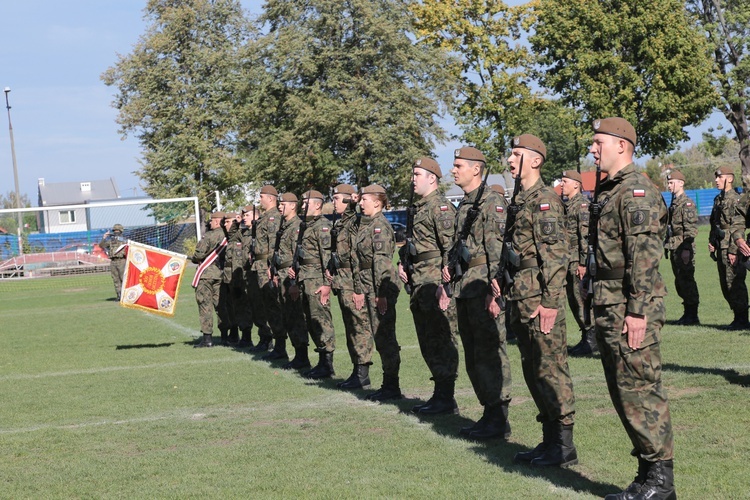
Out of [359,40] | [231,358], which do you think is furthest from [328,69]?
[231,358]

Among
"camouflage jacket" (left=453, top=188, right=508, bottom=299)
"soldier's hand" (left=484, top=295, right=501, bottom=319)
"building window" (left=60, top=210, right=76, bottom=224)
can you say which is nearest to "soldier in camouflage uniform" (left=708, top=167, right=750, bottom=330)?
"camouflage jacket" (left=453, top=188, right=508, bottom=299)

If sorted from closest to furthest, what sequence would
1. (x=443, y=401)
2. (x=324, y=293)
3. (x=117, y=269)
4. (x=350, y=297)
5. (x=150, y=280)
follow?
(x=443, y=401)
(x=350, y=297)
(x=324, y=293)
(x=150, y=280)
(x=117, y=269)

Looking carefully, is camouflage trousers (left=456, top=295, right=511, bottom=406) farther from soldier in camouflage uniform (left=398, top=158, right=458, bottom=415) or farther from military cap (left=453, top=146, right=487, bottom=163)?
military cap (left=453, top=146, right=487, bottom=163)

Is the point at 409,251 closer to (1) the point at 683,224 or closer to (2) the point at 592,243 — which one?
(2) the point at 592,243

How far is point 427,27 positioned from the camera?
55.0m

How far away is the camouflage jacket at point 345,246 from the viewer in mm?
11055

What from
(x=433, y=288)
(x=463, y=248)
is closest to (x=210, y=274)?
(x=433, y=288)

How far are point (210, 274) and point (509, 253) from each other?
10138mm

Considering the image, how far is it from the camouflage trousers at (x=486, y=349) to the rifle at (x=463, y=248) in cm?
23

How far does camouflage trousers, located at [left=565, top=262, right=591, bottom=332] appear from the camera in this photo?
12125 millimetres

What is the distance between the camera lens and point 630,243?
18.7ft

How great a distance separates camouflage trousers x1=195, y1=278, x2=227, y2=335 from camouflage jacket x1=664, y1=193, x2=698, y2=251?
727cm

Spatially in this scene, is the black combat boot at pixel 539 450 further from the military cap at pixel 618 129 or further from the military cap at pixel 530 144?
the military cap at pixel 618 129

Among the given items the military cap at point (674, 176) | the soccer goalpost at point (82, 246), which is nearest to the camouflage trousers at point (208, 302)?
the military cap at point (674, 176)
